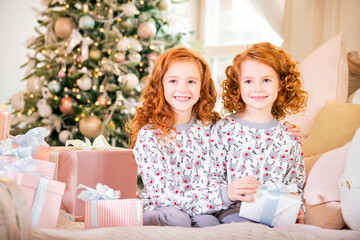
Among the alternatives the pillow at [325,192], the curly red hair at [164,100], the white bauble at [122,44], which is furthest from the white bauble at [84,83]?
the pillow at [325,192]

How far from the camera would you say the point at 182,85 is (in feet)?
5.08

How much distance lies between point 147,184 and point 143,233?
511mm

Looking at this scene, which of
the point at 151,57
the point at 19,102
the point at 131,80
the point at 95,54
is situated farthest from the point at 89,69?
the point at 19,102

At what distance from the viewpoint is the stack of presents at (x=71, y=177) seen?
112 centimetres

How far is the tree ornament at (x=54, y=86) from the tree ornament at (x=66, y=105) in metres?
0.09

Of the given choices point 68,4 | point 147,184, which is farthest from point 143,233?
point 68,4

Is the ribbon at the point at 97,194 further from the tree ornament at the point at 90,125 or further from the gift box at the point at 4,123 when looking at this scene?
the tree ornament at the point at 90,125

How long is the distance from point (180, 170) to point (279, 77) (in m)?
0.53

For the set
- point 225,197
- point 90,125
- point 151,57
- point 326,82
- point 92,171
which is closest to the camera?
point 225,197

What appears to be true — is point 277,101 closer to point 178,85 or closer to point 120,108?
point 178,85

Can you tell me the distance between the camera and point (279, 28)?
3018mm

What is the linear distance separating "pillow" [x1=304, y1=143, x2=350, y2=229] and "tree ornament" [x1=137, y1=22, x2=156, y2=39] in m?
1.93

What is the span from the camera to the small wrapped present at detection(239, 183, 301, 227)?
4.29 feet

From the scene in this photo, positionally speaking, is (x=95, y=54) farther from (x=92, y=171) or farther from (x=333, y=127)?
(x=333, y=127)
